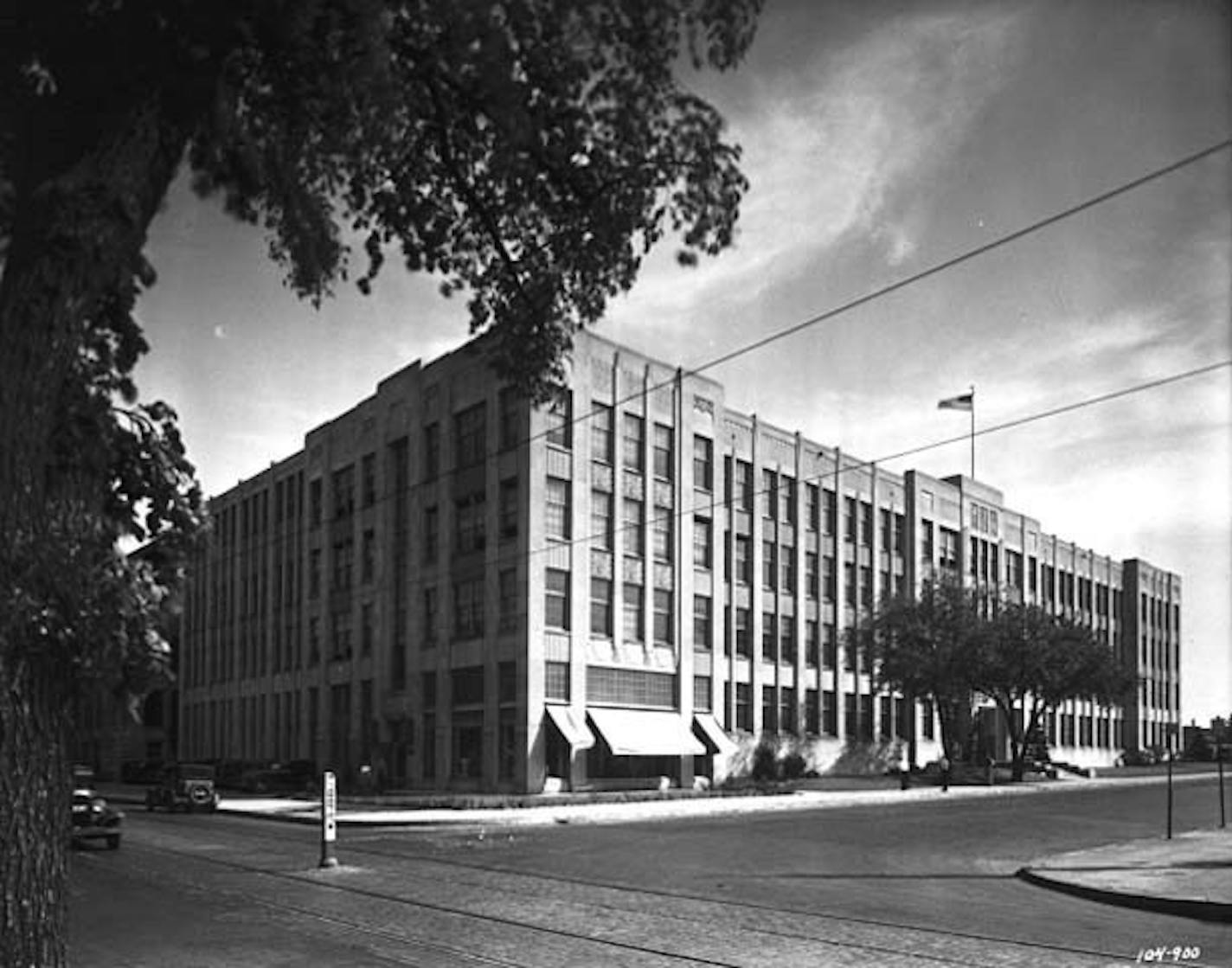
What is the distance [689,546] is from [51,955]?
5053 cm

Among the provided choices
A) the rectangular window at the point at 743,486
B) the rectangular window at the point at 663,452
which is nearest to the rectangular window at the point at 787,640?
the rectangular window at the point at 743,486

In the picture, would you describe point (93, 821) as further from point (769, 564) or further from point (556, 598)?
point (769, 564)

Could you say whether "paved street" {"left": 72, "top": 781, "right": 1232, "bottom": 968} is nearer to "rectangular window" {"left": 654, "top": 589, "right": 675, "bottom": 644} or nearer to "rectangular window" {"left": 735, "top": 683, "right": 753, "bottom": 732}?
"rectangular window" {"left": 654, "top": 589, "right": 675, "bottom": 644}

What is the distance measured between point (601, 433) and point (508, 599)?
7579 mm

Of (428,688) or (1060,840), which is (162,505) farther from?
(428,688)

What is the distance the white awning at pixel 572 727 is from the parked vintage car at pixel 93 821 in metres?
24.3

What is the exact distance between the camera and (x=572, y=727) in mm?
48719

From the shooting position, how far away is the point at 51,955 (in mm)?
6004

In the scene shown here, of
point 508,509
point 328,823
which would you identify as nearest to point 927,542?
point 508,509

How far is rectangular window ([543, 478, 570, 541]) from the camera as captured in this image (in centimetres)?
4991

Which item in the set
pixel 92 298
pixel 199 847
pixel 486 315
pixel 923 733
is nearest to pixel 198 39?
pixel 92 298

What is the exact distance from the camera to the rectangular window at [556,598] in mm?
49469

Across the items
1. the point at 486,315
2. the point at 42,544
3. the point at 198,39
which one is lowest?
the point at 42,544

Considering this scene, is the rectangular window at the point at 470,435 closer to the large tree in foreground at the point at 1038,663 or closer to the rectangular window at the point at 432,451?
the rectangular window at the point at 432,451
